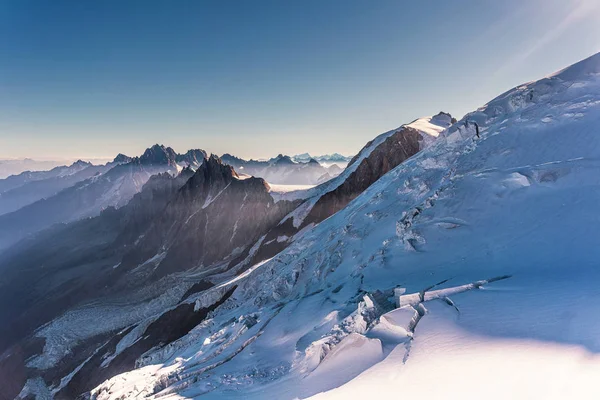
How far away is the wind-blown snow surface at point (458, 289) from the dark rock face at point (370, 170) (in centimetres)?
3688

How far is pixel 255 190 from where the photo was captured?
128750 millimetres

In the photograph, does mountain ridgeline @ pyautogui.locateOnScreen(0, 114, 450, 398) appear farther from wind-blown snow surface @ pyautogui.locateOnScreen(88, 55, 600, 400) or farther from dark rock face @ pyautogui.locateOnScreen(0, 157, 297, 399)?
wind-blown snow surface @ pyautogui.locateOnScreen(88, 55, 600, 400)

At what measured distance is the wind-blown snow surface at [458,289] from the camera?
40.3ft

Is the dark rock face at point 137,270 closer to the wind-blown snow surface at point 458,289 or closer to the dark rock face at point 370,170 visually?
the dark rock face at point 370,170

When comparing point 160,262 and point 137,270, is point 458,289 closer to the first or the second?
point 160,262

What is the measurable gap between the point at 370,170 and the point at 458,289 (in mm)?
69710

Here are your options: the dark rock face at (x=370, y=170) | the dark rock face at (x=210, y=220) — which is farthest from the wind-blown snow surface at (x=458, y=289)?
the dark rock face at (x=210, y=220)

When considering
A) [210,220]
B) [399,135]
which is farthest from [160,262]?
[399,135]

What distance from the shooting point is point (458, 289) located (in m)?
18.6

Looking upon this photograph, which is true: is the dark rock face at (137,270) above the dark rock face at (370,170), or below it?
below

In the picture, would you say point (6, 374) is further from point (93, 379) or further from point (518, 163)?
point (518, 163)

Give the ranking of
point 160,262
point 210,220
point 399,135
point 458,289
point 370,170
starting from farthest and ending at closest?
point 210,220 → point 160,262 → point 370,170 → point 399,135 → point 458,289

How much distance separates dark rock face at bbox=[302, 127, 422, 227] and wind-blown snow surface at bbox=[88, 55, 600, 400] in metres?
36.9

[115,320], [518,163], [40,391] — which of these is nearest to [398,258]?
[518,163]
